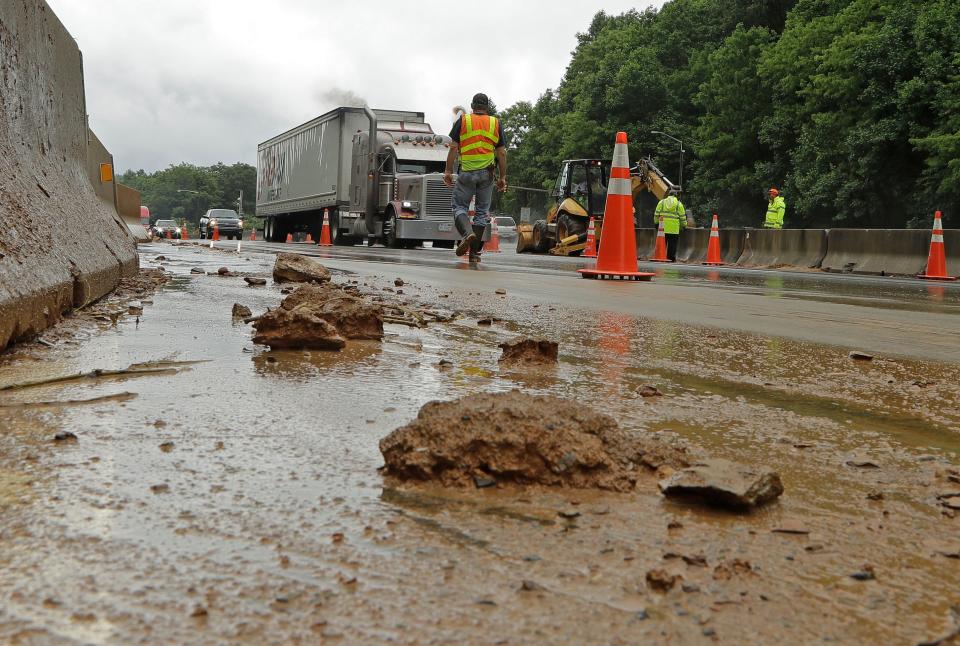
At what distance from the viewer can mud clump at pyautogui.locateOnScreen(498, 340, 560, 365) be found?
417 centimetres

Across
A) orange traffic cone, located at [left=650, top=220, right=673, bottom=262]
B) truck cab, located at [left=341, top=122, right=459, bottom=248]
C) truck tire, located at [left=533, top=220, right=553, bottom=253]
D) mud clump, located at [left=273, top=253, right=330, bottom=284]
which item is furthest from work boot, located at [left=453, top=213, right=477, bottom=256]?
truck tire, located at [left=533, top=220, right=553, bottom=253]

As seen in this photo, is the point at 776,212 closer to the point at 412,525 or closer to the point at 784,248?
the point at 784,248

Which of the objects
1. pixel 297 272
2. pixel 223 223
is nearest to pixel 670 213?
pixel 297 272

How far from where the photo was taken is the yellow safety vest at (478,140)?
14.1m

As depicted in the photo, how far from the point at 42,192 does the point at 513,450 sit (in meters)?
3.69

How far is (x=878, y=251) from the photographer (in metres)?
17.7

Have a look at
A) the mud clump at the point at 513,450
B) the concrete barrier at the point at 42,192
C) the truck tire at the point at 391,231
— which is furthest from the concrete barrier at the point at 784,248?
the mud clump at the point at 513,450

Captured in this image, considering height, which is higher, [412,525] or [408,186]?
[408,186]

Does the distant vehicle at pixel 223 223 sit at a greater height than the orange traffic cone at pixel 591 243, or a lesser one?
lesser

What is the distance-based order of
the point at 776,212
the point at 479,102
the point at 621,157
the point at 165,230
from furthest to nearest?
1. the point at 165,230
2. the point at 776,212
3. the point at 479,102
4. the point at 621,157

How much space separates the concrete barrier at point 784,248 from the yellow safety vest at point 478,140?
25.2 ft

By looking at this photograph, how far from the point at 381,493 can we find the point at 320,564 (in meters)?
0.47

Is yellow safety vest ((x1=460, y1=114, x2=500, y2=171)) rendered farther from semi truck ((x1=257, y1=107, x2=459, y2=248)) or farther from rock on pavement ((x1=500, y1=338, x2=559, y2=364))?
semi truck ((x1=257, y1=107, x2=459, y2=248))

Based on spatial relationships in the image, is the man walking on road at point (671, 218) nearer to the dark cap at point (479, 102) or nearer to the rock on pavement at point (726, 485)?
the dark cap at point (479, 102)
